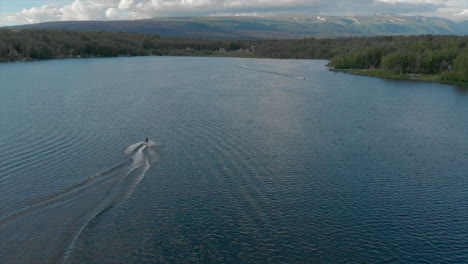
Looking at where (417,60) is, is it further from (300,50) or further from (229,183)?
(229,183)

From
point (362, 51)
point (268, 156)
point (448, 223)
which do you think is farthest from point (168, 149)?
point (362, 51)

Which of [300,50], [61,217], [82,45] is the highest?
[82,45]

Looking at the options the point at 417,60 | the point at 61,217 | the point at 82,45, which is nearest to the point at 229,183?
the point at 61,217

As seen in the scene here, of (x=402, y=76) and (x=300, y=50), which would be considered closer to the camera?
(x=402, y=76)

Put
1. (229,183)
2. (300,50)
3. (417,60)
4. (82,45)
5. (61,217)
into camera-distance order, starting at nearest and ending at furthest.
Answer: (61,217) → (229,183) → (417,60) → (82,45) → (300,50)

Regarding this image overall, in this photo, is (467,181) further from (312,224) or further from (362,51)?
(362,51)

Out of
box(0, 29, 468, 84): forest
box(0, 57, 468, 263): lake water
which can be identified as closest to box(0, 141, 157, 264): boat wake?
box(0, 57, 468, 263): lake water

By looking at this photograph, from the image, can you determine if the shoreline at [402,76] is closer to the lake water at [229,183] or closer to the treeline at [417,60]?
the treeline at [417,60]
